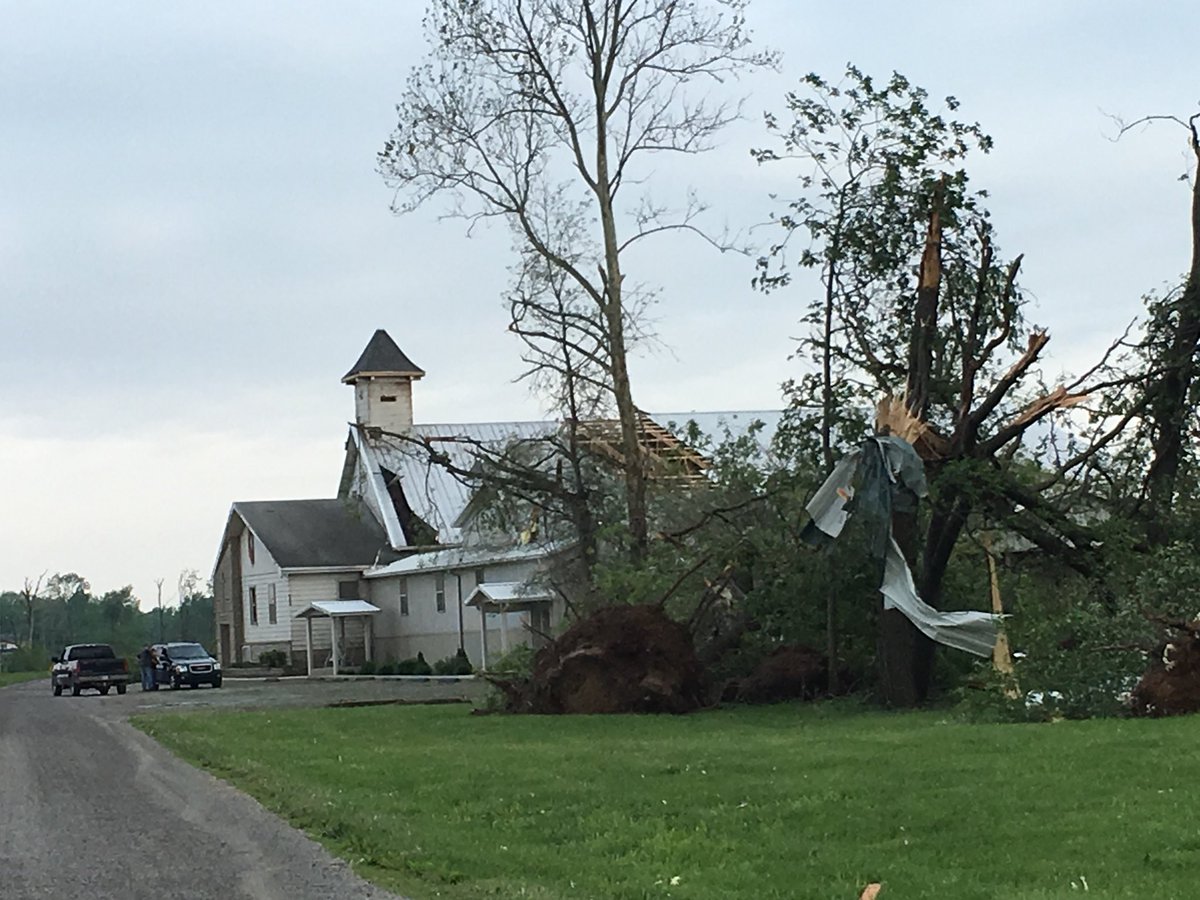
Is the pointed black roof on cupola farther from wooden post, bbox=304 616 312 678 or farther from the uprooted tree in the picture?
the uprooted tree

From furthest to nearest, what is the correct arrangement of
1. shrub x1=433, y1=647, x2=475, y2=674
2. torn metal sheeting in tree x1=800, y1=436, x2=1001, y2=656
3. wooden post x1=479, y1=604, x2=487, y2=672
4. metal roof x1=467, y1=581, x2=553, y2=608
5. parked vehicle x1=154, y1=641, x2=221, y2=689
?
1. parked vehicle x1=154, y1=641, x2=221, y2=689
2. shrub x1=433, y1=647, x2=475, y2=674
3. wooden post x1=479, y1=604, x2=487, y2=672
4. metal roof x1=467, y1=581, x2=553, y2=608
5. torn metal sheeting in tree x1=800, y1=436, x2=1001, y2=656

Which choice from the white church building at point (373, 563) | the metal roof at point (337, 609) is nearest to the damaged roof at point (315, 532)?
the white church building at point (373, 563)

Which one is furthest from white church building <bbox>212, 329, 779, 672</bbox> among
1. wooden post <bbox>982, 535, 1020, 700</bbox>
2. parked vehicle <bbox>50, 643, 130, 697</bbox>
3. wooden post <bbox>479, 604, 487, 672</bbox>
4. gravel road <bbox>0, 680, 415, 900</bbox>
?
gravel road <bbox>0, 680, 415, 900</bbox>

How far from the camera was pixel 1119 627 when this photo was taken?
18719mm

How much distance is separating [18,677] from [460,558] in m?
36.0

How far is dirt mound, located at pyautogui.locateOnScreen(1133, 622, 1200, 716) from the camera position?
17.2 m

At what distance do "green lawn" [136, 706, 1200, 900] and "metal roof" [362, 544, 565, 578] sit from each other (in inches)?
797

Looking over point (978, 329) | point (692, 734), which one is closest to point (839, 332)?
point (978, 329)

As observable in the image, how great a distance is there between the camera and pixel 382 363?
217 feet

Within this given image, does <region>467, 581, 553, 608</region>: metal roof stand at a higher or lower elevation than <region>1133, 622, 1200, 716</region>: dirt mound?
higher

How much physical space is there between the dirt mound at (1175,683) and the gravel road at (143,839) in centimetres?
910

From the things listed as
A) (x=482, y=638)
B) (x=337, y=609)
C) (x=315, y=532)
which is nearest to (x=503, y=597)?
(x=482, y=638)

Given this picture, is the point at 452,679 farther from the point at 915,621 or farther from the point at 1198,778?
the point at 1198,778

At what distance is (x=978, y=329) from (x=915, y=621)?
4.44 meters
